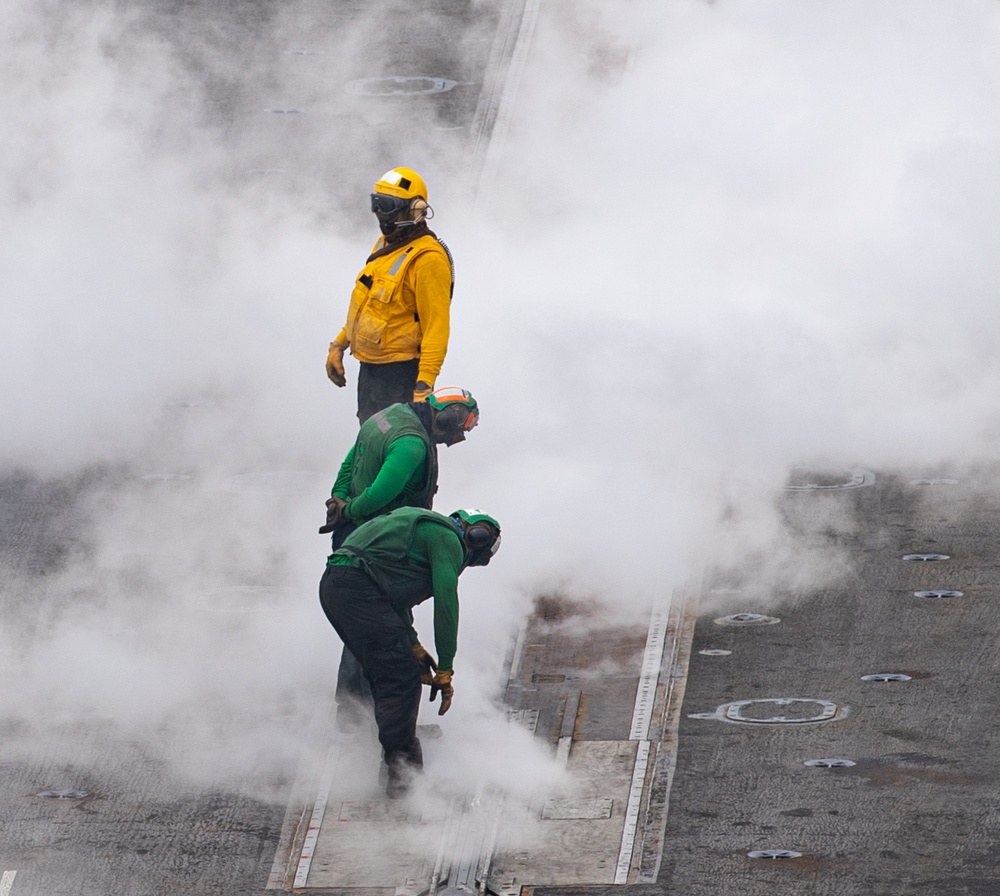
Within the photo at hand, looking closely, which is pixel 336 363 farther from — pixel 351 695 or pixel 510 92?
pixel 510 92

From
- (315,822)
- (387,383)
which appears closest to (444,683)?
(315,822)

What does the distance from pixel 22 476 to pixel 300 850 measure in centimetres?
396

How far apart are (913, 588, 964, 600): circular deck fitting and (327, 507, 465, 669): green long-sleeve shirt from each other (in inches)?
101

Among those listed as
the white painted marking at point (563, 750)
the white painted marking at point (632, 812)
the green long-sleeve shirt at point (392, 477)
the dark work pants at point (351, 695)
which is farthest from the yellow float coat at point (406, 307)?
the white painted marking at point (632, 812)

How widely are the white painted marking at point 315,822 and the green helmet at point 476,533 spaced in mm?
1036

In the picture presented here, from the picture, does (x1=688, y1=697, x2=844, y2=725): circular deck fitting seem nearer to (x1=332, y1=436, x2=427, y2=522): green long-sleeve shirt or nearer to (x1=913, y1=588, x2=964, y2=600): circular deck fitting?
(x1=913, y1=588, x2=964, y2=600): circular deck fitting

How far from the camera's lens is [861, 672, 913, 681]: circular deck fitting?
8062 mm

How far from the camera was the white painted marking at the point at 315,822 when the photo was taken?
692 centimetres

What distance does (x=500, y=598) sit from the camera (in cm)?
882

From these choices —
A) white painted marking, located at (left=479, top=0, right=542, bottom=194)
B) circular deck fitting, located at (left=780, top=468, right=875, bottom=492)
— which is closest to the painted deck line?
circular deck fitting, located at (left=780, top=468, right=875, bottom=492)

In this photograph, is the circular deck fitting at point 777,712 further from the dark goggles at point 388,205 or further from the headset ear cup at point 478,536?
the dark goggles at point 388,205

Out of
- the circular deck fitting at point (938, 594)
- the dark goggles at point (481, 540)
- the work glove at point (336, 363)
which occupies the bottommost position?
the dark goggles at point (481, 540)

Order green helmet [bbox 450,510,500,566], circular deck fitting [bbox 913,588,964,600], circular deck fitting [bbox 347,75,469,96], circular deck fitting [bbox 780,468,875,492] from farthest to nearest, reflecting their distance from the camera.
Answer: circular deck fitting [bbox 347,75,469,96]
circular deck fitting [bbox 780,468,875,492]
circular deck fitting [bbox 913,588,964,600]
green helmet [bbox 450,510,500,566]

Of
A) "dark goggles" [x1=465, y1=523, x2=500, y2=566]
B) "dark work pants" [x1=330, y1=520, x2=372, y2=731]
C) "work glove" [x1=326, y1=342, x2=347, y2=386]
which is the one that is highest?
"work glove" [x1=326, y1=342, x2=347, y2=386]
